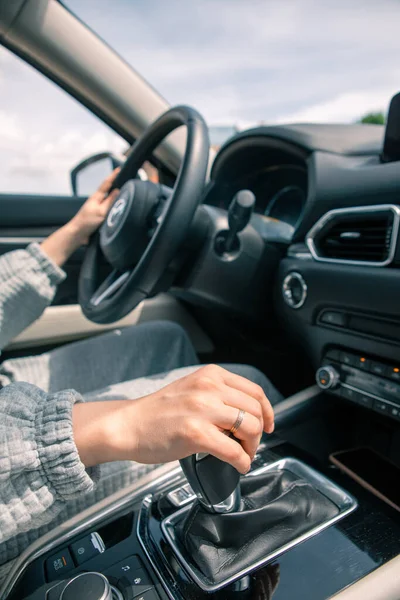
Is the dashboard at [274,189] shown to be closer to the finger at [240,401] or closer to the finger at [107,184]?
the finger at [107,184]

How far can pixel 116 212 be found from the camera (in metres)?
1.12

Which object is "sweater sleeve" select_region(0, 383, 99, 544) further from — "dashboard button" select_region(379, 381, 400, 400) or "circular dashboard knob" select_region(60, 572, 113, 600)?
"dashboard button" select_region(379, 381, 400, 400)

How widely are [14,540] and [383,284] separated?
0.72m

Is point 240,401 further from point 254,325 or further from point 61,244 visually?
Answer: point 61,244

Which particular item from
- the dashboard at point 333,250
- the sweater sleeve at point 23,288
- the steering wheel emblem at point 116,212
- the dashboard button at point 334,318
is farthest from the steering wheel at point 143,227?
the dashboard button at point 334,318

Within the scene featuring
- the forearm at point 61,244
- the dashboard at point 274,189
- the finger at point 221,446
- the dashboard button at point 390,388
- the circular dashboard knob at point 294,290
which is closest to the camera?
the finger at point 221,446

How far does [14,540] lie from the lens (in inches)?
28.2

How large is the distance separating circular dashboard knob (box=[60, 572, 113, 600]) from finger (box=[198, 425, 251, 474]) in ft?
0.69

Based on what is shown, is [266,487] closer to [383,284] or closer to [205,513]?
[205,513]

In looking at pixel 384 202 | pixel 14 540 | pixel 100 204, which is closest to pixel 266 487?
pixel 14 540

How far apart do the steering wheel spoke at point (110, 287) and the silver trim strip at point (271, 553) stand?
489 mm

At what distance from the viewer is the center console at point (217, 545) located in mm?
595

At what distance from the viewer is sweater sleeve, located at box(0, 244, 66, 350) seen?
1.08 m

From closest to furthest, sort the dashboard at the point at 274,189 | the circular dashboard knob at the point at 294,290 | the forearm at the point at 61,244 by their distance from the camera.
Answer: the circular dashboard knob at the point at 294,290 < the forearm at the point at 61,244 < the dashboard at the point at 274,189
